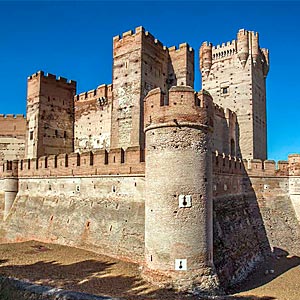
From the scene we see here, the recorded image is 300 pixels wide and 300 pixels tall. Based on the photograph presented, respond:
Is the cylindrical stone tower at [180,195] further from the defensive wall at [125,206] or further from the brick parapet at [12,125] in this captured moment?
the brick parapet at [12,125]

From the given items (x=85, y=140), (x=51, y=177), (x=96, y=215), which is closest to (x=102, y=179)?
(x=96, y=215)

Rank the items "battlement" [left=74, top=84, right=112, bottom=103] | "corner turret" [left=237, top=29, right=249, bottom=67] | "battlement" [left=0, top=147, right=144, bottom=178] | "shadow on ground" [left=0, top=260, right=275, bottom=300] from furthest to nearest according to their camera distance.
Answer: "corner turret" [left=237, top=29, right=249, bottom=67] → "battlement" [left=74, top=84, right=112, bottom=103] → "battlement" [left=0, top=147, right=144, bottom=178] → "shadow on ground" [left=0, top=260, right=275, bottom=300]

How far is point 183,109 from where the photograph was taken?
1016 centimetres

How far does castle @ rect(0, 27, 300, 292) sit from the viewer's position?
1001cm

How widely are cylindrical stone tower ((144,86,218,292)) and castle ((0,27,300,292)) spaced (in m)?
0.03

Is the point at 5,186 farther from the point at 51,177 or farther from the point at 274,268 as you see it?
the point at 274,268

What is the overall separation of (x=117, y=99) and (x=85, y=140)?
5.71m

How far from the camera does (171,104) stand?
10266mm

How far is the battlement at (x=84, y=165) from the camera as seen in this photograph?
13430 mm

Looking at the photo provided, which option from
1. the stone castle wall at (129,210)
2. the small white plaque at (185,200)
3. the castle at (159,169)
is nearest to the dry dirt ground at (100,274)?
the castle at (159,169)

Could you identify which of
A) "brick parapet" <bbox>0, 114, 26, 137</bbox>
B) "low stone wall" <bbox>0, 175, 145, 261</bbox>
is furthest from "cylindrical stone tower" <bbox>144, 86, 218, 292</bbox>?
"brick parapet" <bbox>0, 114, 26, 137</bbox>

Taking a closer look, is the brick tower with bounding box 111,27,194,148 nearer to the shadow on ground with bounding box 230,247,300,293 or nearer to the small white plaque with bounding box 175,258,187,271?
the shadow on ground with bounding box 230,247,300,293

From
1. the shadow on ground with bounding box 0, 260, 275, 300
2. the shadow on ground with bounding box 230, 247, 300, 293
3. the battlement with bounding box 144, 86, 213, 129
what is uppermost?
the battlement with bounding box 144, 86, 213, 129

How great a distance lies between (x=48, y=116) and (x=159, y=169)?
57.4 feet
